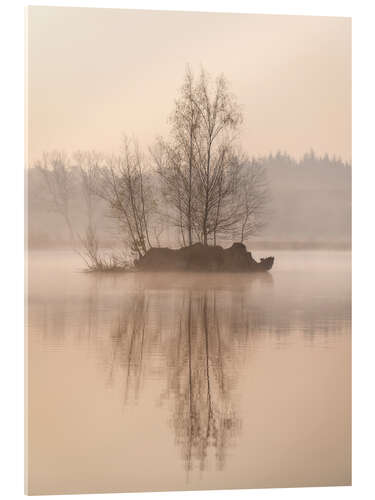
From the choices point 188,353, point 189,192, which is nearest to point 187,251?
point 189,192

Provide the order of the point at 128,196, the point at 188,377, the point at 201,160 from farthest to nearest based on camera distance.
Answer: the point at 201,160 → the point at 128,196 → the point at 188,377

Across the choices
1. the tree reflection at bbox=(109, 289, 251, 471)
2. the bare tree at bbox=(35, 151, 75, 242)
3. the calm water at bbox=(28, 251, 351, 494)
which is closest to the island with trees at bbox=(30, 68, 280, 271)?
the bare tree at bbox=(35, 151, 75, 242)

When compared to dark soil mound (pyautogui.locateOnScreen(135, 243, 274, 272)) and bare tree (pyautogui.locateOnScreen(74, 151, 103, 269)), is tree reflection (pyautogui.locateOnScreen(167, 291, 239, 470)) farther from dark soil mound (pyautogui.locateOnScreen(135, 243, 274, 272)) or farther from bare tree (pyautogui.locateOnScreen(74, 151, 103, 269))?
bare tree (pyautogui.locateOnScreen(74, 151, 103, 269))

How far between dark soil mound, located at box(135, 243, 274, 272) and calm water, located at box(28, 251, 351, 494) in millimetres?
65

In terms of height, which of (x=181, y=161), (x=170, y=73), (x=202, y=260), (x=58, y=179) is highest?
(x=170, y=73)

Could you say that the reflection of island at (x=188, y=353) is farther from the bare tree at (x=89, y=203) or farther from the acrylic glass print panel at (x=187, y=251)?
the bare tree at (x=89, y=203)

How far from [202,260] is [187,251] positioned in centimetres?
12

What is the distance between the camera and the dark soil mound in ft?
22.2

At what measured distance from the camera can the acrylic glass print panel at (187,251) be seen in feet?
21.5

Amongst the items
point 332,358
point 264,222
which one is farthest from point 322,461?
point 264,222

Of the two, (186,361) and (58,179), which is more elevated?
(58,179)

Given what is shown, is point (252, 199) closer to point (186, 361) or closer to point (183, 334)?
point (183, 334)

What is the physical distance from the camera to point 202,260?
22.5 ft

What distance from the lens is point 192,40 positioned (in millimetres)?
6738
